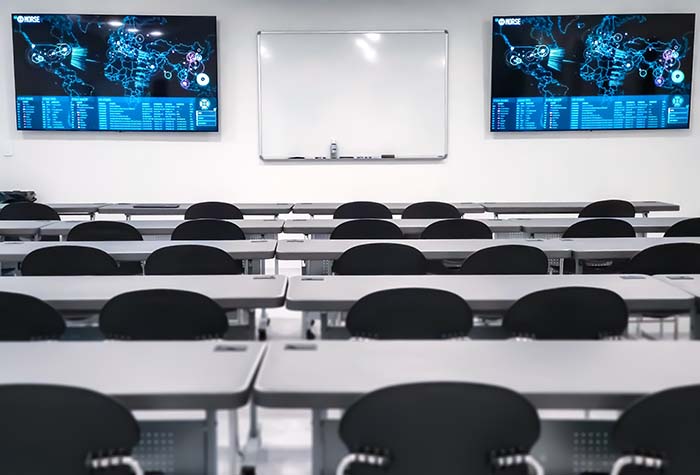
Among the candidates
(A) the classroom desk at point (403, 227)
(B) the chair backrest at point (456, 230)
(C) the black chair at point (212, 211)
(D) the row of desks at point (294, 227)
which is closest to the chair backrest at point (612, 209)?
(D) the row of desks at point (294, 227)

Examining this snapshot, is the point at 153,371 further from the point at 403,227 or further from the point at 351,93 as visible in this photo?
the point at 351,93

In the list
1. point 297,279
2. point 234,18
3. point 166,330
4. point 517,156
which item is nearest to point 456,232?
point 297,279

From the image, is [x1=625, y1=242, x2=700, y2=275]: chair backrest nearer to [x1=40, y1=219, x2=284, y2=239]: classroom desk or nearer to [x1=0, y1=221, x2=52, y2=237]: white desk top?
[x1=40, y1=219, x2=284, y2=239]: classroom desk

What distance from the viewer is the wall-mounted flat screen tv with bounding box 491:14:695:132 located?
25.8 feet

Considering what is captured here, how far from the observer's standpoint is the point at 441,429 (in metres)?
1.45

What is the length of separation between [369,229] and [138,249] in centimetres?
156

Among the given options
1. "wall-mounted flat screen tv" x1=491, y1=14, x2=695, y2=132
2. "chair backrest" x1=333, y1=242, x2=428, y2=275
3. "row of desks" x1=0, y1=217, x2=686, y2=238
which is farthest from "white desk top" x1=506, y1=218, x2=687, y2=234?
"wall-mounted flat screen tv" x1=491, y1=14, x2=695, y2=132

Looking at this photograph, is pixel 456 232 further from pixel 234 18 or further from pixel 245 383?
pixel 234 18

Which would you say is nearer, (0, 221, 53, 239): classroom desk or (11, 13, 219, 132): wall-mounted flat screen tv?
(0, 221, 53, 239): classroom desk

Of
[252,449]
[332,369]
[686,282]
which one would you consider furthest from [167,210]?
[332,369]

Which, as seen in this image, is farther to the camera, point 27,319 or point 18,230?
point 18,230

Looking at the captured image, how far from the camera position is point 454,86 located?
26.3ft

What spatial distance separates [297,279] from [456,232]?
1901 mm

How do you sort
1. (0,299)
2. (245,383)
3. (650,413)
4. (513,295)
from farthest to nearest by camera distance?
(513,295) < (0,299) < (245,383) < (650,413)
